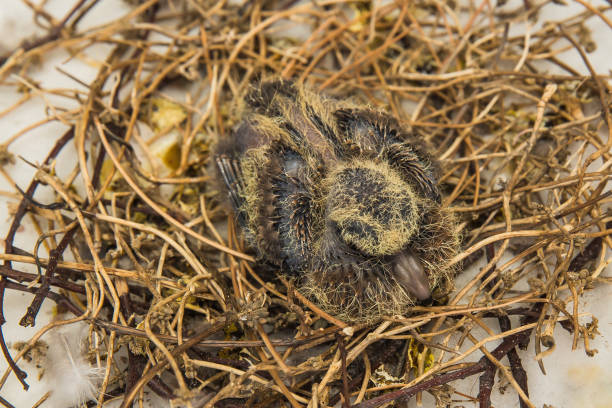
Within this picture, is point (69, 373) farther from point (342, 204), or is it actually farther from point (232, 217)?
point (342, 204)

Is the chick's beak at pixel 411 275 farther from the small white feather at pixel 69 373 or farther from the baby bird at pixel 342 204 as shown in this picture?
the small white feather at pixel 69 373

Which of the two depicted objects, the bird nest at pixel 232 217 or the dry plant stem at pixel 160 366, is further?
the bird nest at pixel 232 217

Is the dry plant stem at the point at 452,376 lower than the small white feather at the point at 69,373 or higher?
lower

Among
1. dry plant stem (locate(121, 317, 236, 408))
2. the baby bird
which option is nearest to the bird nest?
dry plant stem (locate(121, 317, 236, 408))

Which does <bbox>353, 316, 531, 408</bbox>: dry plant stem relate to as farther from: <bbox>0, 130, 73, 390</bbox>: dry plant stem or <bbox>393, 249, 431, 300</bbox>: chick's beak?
<bbox>0, 130, 73, 390</bbox>: dry plant stem

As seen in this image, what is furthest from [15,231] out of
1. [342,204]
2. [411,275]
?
[411,275]

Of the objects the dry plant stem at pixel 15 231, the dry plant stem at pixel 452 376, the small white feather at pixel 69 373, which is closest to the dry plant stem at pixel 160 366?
the small white feather at pixel 69 373
